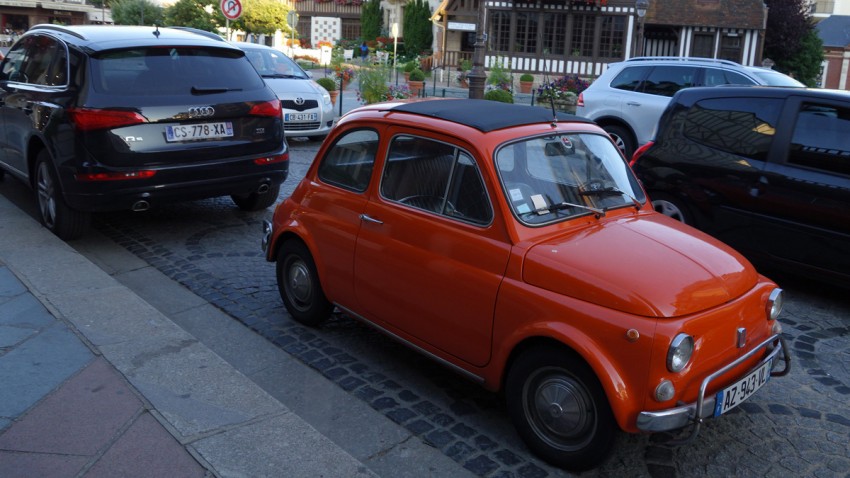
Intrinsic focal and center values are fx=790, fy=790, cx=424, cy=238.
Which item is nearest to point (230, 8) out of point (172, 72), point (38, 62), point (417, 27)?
point (38, 62)

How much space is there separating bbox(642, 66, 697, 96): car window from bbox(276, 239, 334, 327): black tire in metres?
8.47

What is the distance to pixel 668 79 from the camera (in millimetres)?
12281

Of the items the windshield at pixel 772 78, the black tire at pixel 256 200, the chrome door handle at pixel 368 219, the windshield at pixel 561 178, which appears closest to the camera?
the windshield at pixel 561 178

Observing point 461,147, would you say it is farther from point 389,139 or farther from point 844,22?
point 844,22

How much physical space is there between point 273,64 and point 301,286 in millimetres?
10216

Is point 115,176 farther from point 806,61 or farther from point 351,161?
point 806,61

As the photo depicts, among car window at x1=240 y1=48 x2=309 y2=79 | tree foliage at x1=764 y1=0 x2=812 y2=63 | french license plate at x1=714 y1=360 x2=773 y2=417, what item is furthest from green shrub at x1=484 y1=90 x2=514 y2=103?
tree foliage at x1=764 y1=0 x2=812 y2=63

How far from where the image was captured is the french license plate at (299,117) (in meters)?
13.4

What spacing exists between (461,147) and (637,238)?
3.42 feet

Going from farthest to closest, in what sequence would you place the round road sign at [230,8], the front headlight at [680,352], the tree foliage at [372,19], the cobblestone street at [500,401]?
1. the tree foliage at [372,19]
2. the round road sign at [230,8]
3. the cobblestone street at [500,401]
4. the front headlight at [680,352]

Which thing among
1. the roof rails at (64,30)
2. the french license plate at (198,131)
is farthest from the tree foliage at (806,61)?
the roof rails at (64,30)

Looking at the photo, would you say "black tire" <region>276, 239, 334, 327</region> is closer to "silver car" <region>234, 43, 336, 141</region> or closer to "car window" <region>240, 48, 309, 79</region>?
"silver car" <region>234, 43, 336, 141</region>

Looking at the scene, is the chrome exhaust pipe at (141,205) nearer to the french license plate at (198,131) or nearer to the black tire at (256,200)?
the french license plate at (198,131)

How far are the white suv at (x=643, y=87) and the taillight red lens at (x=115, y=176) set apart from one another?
303 inches
